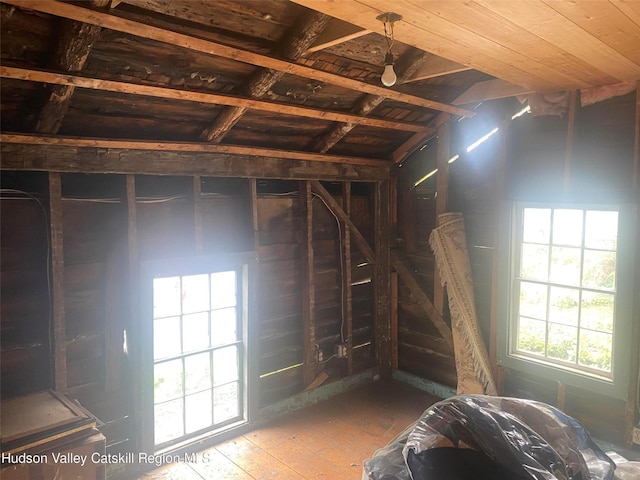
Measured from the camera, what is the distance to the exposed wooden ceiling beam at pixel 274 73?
254cm

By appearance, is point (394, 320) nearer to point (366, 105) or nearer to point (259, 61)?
point (366, 105)

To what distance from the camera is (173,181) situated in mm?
3666

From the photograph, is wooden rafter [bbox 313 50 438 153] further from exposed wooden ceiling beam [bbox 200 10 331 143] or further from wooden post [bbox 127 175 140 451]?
wooden post [bbox 127 175 140 451]

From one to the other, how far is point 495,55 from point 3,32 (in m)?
2.39

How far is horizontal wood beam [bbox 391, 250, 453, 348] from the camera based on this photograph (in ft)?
15.2

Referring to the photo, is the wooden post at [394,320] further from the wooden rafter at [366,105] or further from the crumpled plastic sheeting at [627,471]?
the crumpled plastic sheeting at [627,471]

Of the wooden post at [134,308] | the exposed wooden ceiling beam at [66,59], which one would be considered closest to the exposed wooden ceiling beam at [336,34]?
the exposed wooden ceiling beam at [66,59]

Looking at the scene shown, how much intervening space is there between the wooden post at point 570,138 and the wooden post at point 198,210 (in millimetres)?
2801

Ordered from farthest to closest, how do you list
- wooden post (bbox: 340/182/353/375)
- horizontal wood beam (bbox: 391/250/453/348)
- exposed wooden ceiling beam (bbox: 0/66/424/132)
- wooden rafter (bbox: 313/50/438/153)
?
wooden post (bbox: 340/182/353/375) < horizontal wood beam (bbox: 391/250/453/348) < wooden rafter (bbox: 313/50/438/153) < exposed wooden ceiling beam (bbox: 0/66/424/132)

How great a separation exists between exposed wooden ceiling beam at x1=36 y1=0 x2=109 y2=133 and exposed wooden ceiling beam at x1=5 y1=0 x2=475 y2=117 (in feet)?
0.25

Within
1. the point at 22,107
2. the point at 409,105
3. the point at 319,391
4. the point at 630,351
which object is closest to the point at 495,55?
the point at 409,105

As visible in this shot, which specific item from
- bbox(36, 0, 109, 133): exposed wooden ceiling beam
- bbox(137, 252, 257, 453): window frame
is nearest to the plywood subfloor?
bbox(137, 252, 257, 453): window frame

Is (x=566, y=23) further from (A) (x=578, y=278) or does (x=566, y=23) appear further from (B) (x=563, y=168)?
(A) (x=578, y=278)

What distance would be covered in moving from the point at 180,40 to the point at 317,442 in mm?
3139
